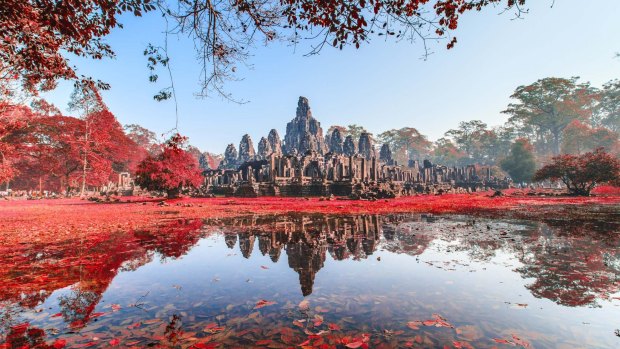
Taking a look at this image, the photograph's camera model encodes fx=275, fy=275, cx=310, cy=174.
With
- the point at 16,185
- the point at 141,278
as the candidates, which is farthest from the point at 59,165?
the point at 141,278

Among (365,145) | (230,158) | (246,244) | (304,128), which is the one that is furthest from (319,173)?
(230,158)

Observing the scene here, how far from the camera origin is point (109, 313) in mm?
3068

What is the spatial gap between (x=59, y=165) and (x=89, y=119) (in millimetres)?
9234

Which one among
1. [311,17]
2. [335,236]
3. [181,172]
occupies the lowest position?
[335,236]

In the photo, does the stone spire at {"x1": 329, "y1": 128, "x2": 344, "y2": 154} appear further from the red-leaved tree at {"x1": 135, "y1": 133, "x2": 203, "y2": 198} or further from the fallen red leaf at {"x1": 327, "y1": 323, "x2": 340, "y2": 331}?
the fallen red leaf at {"x1": 327, "y1": 323, "x2": 340, "y2": 331}

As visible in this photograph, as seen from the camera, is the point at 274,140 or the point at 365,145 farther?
the point at 274,140

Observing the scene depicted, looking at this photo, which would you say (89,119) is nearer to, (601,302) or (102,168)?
(102,168)

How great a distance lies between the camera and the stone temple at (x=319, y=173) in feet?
97.1

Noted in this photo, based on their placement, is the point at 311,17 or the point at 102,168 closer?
the point at 311,17

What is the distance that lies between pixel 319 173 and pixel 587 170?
2647 centimetres

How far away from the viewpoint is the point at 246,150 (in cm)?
6638

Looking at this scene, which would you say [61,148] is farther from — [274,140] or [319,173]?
[274,140]

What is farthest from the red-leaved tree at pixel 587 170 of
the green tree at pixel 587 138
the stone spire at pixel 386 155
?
the green tree at pixel 587 138

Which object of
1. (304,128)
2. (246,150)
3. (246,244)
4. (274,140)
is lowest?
(246,244)
